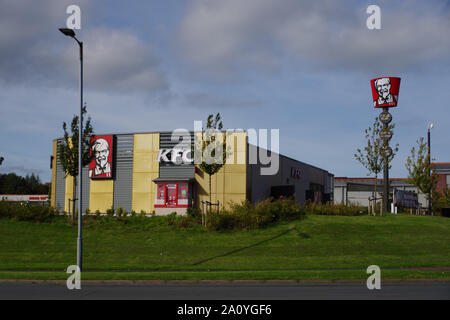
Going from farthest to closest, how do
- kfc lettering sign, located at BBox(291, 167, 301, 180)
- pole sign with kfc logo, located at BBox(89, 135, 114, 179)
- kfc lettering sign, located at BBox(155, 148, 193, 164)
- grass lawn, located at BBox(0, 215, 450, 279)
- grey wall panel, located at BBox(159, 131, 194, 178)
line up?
kfc lettering sign, located at BBox(291, 167, 301, 180)
pole sign with kfc logo, located at BBox(89, 135, 114, 179)
grey wall panel, located at BBox(159, 131, 194, 178)
kfc lettering sign, located at BBox(155, 148, 193, 164)
grass lawn, located at BBox(0, 215, 450, 279)

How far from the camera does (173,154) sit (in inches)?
1410

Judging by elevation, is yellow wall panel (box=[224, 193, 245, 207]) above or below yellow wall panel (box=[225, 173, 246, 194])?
below

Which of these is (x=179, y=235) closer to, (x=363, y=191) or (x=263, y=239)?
(x=263, y=239)

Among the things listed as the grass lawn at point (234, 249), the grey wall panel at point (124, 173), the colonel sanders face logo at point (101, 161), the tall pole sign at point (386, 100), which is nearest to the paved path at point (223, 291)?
the grass lawn at point (234, 249)

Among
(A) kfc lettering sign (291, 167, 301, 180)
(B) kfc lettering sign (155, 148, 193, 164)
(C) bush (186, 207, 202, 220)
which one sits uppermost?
(B) kfc lettering sign (155, 148, 193, 164)

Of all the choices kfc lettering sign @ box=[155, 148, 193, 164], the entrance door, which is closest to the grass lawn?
the entrance door

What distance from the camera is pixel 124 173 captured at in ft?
123

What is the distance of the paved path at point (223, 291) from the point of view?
12.4 m

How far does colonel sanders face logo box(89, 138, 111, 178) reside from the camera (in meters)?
37.7

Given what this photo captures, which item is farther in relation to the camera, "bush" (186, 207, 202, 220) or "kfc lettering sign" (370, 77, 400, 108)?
"kfc lettering sign" (370, 77, 400, 108)

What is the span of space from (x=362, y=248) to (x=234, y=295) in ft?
40.8

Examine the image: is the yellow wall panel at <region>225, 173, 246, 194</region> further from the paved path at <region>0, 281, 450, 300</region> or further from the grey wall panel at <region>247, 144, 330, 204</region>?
the paved path at <region>0, 281, 450, 300</region>

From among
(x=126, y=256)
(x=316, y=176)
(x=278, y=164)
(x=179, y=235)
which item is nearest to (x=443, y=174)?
(x=316, y=176)

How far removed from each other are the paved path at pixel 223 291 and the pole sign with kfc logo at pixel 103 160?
2210 centimetres
